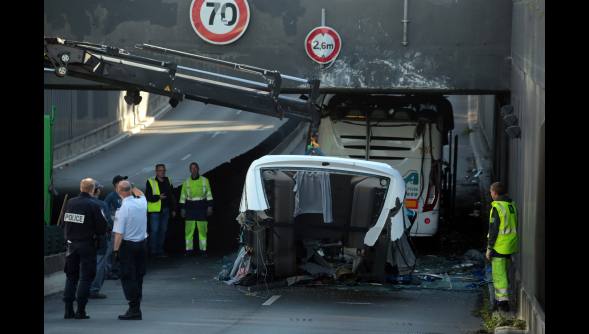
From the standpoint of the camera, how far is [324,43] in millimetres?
19828

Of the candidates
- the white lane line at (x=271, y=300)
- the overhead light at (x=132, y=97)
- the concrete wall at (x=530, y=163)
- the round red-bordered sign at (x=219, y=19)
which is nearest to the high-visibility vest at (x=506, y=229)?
the concrete wall at (x=530, y=163)

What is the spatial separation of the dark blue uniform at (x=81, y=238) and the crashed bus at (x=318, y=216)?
270 centimetres

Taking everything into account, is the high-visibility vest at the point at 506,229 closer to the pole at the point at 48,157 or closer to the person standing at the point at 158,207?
the pole at the point at 48,157

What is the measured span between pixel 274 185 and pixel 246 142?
25122 mm

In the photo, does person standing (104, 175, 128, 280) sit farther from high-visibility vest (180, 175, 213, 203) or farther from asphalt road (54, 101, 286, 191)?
asphalt road (54, 101, 286, 191)

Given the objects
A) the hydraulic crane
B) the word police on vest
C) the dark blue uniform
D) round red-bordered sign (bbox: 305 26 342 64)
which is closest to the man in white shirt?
the dark blue uniform

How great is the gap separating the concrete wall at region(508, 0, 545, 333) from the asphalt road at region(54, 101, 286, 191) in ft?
62.4

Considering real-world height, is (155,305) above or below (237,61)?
below

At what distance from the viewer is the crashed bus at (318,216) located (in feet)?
49.6

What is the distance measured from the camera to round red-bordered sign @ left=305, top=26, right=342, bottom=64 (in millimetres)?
19797

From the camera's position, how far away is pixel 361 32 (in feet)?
65.0

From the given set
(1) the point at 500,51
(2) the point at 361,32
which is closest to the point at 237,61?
(2) the point at 361,32
